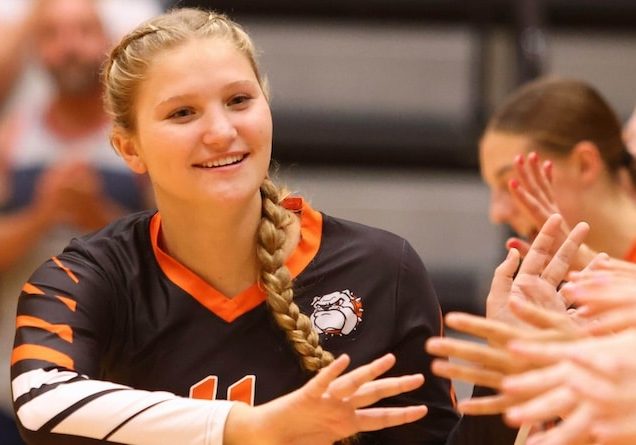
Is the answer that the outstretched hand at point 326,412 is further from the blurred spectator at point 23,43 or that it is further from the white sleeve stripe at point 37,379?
the blurred spectator at point 23,43

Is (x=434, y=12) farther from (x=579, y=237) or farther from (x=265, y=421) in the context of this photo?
(x=265, y=421)

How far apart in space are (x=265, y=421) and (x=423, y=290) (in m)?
0.46

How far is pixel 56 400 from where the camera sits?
62.0 inches

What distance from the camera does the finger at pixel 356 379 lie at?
4.80ft

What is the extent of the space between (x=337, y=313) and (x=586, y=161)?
3.21 ft

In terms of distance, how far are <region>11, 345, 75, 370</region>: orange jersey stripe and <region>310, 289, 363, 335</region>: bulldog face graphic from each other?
0.39 m

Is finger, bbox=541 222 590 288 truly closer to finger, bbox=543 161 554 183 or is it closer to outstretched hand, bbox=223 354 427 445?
outstretched hand, bbox=223 354 427 445

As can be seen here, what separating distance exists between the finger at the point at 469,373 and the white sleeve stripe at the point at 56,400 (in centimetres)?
44

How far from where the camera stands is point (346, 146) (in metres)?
4.04

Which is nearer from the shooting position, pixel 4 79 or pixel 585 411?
pixel 585 411

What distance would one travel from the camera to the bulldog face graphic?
1830 mm

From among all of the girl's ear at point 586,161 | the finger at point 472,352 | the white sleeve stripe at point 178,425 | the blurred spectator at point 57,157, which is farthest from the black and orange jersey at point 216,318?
the blurred spectator at point 57,157

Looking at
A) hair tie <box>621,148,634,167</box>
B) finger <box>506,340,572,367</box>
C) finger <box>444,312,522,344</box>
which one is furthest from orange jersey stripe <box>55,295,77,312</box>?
hair tie <box>621,148,634,167</box>

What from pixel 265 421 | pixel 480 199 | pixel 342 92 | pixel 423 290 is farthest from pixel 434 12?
pixel 265 421
